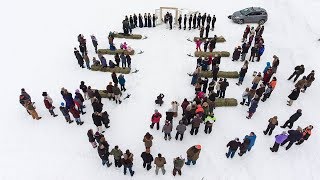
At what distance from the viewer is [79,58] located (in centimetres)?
1945

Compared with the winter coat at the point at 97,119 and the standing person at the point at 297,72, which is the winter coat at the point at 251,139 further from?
the winter coat at the point at 97,119

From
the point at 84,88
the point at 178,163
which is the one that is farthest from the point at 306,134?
the point at 84,88

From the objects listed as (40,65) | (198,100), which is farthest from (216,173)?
(40,65)

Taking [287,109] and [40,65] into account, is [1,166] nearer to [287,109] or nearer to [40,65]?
[40,65]

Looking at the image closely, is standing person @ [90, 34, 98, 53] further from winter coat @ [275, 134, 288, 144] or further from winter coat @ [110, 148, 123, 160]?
winter coat @ [275, 134, 288, 144]

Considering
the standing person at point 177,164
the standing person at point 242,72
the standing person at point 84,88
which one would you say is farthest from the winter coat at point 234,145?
the standing person at point 84,88

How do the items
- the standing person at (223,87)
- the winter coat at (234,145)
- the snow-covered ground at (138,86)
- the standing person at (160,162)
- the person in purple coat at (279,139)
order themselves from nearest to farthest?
the standing person at (160,162) → the winter coat at (234,145) → the person in purple coat at (279,139) → the snow-covered ground at (138,86) → the standing person at (223,87)

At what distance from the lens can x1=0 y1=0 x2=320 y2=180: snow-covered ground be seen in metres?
14.1

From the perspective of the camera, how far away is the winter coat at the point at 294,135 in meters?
13.8

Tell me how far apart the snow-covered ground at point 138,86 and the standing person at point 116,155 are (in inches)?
13.4

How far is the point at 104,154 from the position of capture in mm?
13289

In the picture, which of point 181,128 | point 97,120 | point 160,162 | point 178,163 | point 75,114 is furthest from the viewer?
point 75,114

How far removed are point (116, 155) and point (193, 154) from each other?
11.3 feet

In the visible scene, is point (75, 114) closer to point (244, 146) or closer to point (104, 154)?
point (104, 154)
